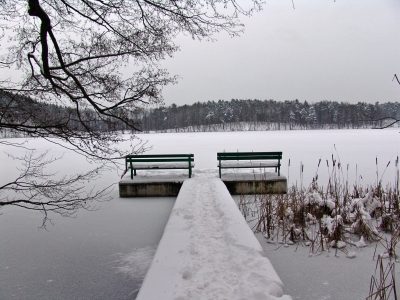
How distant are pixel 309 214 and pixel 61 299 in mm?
4118

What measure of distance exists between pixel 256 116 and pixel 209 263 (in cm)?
10026

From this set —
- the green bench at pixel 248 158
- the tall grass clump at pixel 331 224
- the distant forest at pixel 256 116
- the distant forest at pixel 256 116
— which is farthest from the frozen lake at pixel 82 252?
the distant forest at pixel 256 116

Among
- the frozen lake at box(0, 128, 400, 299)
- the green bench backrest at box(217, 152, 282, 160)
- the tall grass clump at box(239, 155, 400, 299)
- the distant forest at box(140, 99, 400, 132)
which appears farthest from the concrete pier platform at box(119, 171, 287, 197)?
the distant forest at box(140, 99, 400, 132)

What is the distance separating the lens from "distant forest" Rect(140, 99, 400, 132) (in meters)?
91.4

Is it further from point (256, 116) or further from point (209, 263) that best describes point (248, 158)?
point (256, 116)

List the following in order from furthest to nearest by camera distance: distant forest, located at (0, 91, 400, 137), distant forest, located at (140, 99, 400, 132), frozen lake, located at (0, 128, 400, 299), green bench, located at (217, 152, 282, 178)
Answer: distant forest, located at (140, 99, 400, 132), distant forest, located at (0, 91, 400, 137), green bench, located at (217, 152, 282, 178), frozen lake, located at (0, 128, 400, 299)

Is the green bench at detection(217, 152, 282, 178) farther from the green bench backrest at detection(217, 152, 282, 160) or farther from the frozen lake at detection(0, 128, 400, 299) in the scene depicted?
the frozen lake at detection(0, 128, 400, 299)

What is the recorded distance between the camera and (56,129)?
329 centimetres

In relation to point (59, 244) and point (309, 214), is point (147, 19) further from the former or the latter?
point (309, 214)

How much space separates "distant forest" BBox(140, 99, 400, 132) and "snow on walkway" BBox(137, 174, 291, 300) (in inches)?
3334

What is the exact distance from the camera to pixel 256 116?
100m

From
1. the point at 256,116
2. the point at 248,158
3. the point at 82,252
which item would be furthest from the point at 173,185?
the point at 256,116

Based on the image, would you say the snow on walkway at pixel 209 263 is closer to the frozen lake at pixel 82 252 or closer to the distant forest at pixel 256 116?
the frozen lake at pixel 82 252

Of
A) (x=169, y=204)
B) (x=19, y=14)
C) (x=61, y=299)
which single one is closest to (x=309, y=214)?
(x=169, y=204)
